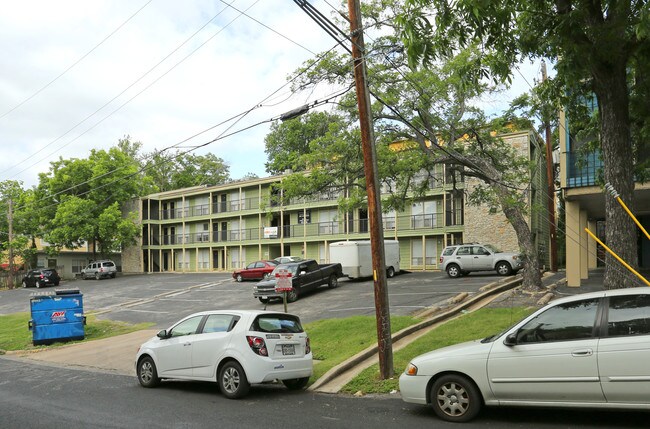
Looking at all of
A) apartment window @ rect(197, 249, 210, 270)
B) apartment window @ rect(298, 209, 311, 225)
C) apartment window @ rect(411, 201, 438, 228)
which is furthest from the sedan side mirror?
apartment window @ rect(197, 249, 210, 270)

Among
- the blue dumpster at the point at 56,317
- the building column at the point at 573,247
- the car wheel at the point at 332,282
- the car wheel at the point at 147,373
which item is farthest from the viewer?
the car wheel at the point at 332,282

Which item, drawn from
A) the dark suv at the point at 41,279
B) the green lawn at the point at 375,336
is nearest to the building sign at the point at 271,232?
the dark suv at the point at 41,279

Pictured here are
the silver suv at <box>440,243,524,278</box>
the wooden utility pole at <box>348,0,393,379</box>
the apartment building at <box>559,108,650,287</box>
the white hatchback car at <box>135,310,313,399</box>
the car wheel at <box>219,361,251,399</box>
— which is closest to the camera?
the car wheel at <box>219,361,251,399</box>

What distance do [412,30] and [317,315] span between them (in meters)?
13.2

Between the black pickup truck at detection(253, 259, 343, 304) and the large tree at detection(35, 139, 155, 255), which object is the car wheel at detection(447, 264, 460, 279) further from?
the large tree at detection(35, 139, 155, 255)

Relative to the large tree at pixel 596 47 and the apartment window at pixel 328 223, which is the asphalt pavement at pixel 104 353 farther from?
the apartment window at pixel 328 223

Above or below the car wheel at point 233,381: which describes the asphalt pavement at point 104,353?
below

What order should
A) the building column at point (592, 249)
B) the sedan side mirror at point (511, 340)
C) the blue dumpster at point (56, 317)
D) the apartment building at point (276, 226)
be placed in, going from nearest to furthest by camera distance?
the sedan side mirror at point (511, 340)
the blue dumpster at point (56, 317)
the building column at point (592, 249)
the apartment building at point (276, 226)

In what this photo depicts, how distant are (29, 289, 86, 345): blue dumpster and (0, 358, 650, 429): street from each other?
9.39 m

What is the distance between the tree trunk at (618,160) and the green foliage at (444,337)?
3871 millimetres

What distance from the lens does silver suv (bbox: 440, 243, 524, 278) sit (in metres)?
25.8

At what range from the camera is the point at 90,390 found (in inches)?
412

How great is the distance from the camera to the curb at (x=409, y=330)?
1031cm

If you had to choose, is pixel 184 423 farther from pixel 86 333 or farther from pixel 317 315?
pixel 86 333
